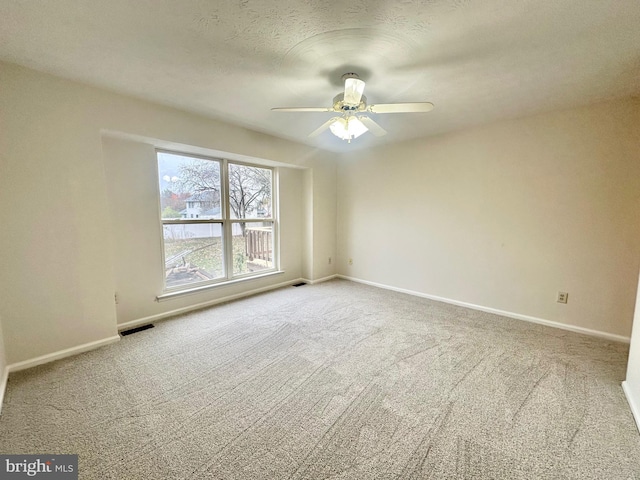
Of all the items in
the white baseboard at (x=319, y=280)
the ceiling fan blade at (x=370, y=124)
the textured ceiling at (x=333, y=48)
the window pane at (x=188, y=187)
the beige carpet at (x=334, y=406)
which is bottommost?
the beige carpet at (x=334, y=406)

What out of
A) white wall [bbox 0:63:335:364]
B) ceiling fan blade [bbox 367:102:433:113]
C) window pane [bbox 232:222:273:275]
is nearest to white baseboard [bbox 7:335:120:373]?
white wall [bbox 0:63:335:364]

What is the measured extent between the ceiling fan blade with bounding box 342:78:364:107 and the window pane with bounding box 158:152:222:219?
215cm

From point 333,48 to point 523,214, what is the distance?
2684mm

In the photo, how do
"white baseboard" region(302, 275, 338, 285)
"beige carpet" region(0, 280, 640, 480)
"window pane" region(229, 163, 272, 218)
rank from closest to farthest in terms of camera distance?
"beige carpet" region(0, 280, 640, 480) < "window pane" region(229, 163, 272, 218) < "white baseboard" region(302, 275, 338, 285)

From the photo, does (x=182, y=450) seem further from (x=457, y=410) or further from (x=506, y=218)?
(x=506, y=218)

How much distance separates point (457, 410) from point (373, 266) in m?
2.75

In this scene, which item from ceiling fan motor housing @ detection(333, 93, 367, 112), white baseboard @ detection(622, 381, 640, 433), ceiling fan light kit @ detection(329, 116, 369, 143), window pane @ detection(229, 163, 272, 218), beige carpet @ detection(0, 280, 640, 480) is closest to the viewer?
beige carpet @ detection(0, 280, 640, 480)

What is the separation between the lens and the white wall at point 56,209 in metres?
1.90

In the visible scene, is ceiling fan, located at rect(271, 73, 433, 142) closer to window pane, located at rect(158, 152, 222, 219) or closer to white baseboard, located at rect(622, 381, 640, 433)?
window pane, located at rect(158, 152, 222, 219)

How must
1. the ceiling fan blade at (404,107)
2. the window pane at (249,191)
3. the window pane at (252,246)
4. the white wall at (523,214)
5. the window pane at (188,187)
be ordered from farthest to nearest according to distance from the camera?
the window pane at (252,246), the window pane at (249,191), the window pane at (188,187), the white wall at (523,214), the ceiling fan blade at (404,107)

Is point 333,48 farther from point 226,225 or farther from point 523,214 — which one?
point 523,214

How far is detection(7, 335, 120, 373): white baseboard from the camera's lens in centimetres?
196

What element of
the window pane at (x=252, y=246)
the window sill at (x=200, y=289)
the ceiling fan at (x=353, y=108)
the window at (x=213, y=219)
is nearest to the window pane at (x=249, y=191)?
the window at (x=213, y=219)

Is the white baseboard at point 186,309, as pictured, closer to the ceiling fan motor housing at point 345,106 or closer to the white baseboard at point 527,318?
the white baseboard at point 527,318
